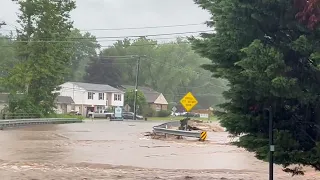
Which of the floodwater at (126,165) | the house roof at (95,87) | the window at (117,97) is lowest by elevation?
the floodwater at (126,165)

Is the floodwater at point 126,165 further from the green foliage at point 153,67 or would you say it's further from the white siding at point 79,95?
the green foliage at point 153,67

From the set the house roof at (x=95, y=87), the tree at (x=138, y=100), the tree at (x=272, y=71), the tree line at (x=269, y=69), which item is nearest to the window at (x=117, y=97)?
the house roof at (x=95, y=87)

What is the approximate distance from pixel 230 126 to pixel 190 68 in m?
107

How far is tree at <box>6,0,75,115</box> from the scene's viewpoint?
184 feet

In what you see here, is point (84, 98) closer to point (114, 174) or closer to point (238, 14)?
point (114, 174)

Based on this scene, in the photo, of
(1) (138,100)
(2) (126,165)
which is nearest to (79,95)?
(1) (138,100)

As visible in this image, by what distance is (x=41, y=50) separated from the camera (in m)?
57.2

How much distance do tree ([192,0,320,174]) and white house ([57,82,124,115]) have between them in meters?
95.1

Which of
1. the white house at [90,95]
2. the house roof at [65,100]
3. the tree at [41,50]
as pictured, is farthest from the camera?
the white house at [90,95]

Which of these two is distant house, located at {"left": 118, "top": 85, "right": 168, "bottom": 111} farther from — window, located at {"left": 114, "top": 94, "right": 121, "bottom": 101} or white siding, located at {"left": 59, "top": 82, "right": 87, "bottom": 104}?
white siding, located at {"left": 59, "top": 82, "right": 87, "bottom": 104}

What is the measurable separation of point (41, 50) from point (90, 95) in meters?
46.7

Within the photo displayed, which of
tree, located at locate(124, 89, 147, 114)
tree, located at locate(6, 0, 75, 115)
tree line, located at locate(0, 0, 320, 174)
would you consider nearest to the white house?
tree, located at locate(124, 89, 147, 114)

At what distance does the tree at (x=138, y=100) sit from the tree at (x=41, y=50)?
127 ft

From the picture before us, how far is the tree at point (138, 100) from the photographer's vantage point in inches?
3863
